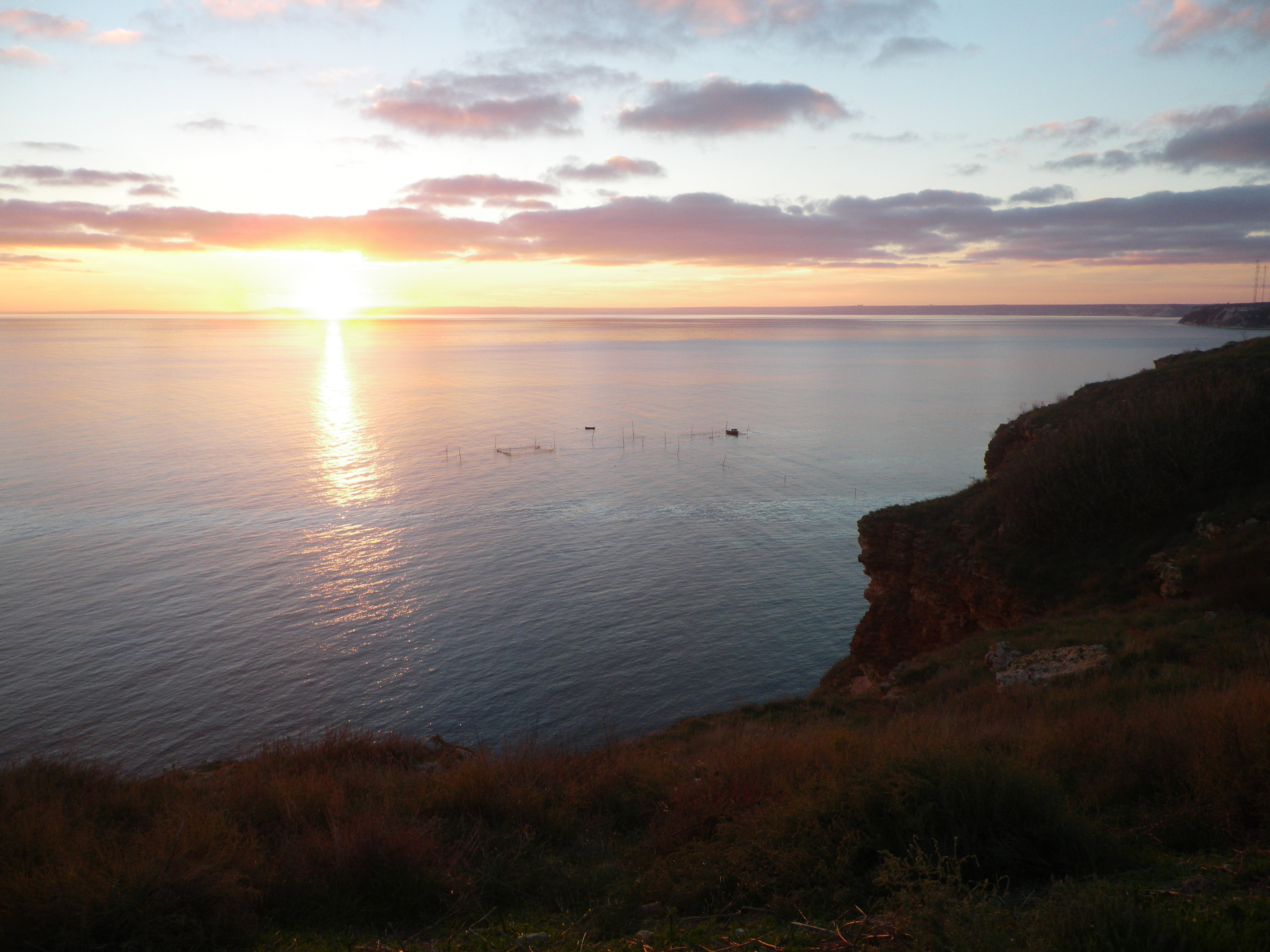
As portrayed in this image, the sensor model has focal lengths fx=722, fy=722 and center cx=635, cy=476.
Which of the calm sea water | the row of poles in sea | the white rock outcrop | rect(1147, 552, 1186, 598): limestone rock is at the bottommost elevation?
the calm sea water

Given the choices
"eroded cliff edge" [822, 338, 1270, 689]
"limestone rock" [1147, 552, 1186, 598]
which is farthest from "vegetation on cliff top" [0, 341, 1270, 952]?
"eroded cliff edge" [822, 338, 1270, 689]

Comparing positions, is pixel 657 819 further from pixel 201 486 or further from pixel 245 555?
pixel 201 486

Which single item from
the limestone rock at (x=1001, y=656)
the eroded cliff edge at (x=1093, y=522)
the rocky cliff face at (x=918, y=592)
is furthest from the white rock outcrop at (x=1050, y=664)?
the rocky cliff face at (x=918, y=592)

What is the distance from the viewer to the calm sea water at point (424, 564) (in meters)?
28.0

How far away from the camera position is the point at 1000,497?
26.4 meters

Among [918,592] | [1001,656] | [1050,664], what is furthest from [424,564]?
[1050,664]

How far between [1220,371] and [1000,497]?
975 centimetres

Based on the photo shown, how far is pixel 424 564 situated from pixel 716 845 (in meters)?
36.3

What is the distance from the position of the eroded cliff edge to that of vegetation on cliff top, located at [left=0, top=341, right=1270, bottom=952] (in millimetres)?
9697

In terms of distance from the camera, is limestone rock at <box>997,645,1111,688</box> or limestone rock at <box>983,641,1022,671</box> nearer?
limestone rock at <box>997,645,1111,688</box>

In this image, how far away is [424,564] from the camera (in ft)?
138

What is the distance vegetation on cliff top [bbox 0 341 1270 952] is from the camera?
20.5ft

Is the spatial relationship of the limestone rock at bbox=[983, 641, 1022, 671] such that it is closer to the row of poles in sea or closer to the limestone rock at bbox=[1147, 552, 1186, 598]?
the limestone rock at bbox=[1147, 552, 1186, 598]

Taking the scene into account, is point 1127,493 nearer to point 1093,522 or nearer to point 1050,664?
point 1093,522
